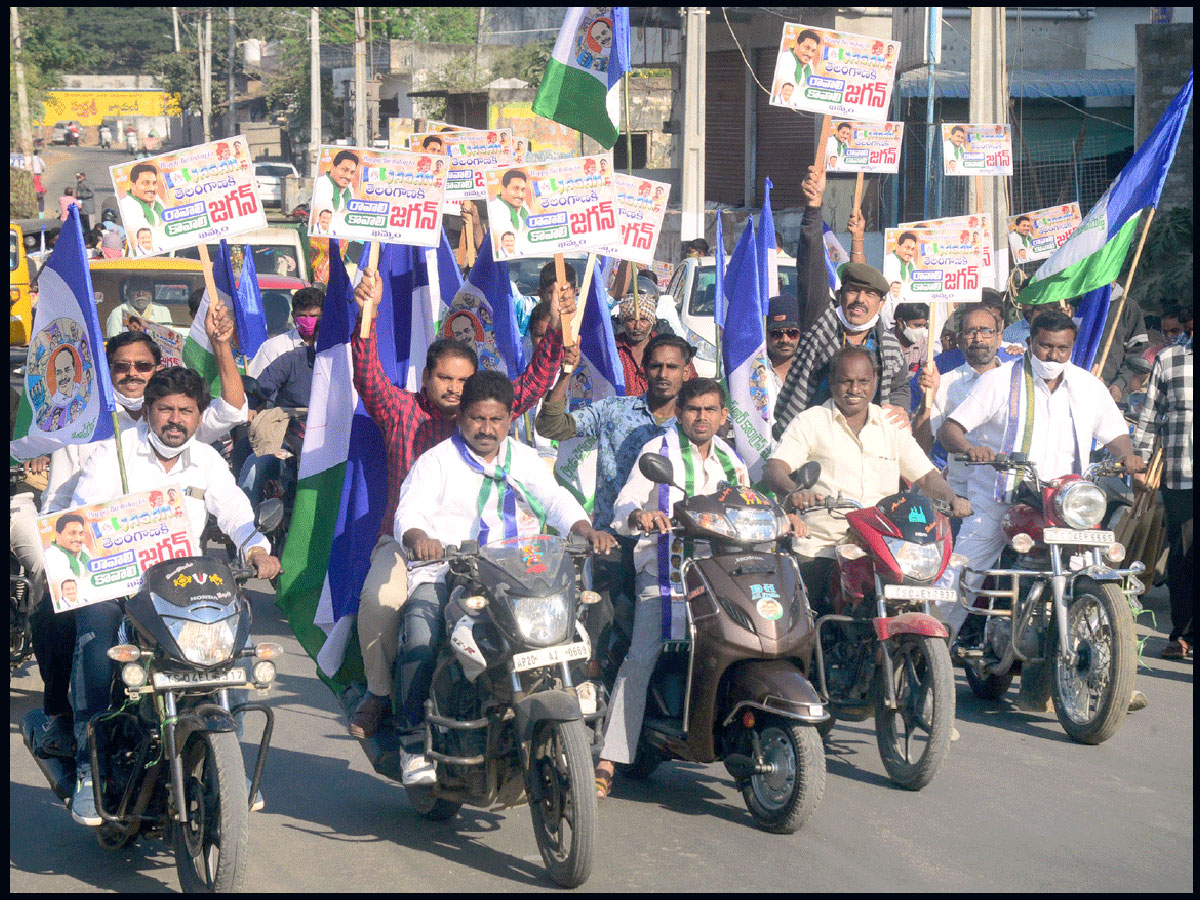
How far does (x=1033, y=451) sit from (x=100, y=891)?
471cm

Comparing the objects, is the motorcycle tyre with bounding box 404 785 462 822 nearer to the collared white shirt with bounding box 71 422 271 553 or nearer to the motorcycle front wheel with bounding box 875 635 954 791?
the collared white shirt with bounding box 71 422 271 553

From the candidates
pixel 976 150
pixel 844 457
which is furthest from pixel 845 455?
pixel 976 150

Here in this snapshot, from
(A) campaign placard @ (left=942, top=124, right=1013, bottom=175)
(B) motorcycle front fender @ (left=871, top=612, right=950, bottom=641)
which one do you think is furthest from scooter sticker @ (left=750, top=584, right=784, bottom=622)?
(A) campaign placard @ (left=942, top=124, right=1013, bottom=175)

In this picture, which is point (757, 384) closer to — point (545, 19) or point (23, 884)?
point (23, 884)

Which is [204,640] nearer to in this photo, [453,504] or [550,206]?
[453,504]

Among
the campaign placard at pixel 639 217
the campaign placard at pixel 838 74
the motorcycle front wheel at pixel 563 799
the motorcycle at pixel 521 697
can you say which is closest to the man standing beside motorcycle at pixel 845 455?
the motorcycle at pixel 521 697

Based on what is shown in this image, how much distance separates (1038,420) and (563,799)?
3.67 m

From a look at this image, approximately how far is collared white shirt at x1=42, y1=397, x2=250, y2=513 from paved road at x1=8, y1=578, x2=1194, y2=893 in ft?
3.89

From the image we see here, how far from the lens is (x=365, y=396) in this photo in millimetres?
6086

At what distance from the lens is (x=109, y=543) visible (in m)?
4.96

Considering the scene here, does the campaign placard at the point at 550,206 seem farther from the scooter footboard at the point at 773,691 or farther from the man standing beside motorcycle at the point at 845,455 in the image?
the scooter footboard at the point at 773,691

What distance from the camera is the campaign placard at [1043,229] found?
1131cm

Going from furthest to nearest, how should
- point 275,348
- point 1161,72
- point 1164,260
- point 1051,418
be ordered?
point 1161,72
point 1164,260
point 275,348
point 1051,418

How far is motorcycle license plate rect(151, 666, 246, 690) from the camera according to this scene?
4.57 meters
